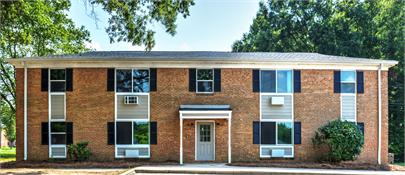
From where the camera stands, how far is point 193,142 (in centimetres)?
2017

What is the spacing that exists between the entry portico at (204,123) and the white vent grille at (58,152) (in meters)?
5.45

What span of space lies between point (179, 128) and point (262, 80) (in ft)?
14.8

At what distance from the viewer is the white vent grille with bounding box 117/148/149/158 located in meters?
20.0

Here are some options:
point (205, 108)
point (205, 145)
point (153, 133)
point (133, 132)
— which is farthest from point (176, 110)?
point (133, 132)

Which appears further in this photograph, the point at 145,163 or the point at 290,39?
the point at 290,39

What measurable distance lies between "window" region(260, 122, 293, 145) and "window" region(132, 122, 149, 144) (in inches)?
212

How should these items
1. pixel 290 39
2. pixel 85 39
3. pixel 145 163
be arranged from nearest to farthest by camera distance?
pixel 145 163 < pixel 85 39 < pixel 290 39

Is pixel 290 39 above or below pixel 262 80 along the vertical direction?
above

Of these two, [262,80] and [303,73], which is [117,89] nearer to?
[262,80]

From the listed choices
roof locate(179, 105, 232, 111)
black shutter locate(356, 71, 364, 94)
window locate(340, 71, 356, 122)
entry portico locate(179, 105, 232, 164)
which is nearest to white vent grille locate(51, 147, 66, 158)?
entry portico locate(179, 105, 232, 164)

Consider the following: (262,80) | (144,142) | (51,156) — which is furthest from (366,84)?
(51,156)

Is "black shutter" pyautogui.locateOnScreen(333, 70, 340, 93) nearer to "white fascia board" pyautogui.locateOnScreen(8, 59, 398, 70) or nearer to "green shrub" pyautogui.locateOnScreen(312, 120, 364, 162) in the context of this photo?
"white fascia board" pyautogui.locateOnScreen(8, 59, 398, 70)

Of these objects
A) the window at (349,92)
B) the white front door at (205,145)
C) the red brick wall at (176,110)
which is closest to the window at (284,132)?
the red brick wall at (176,110)

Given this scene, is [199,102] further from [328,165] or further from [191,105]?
[328,165]
